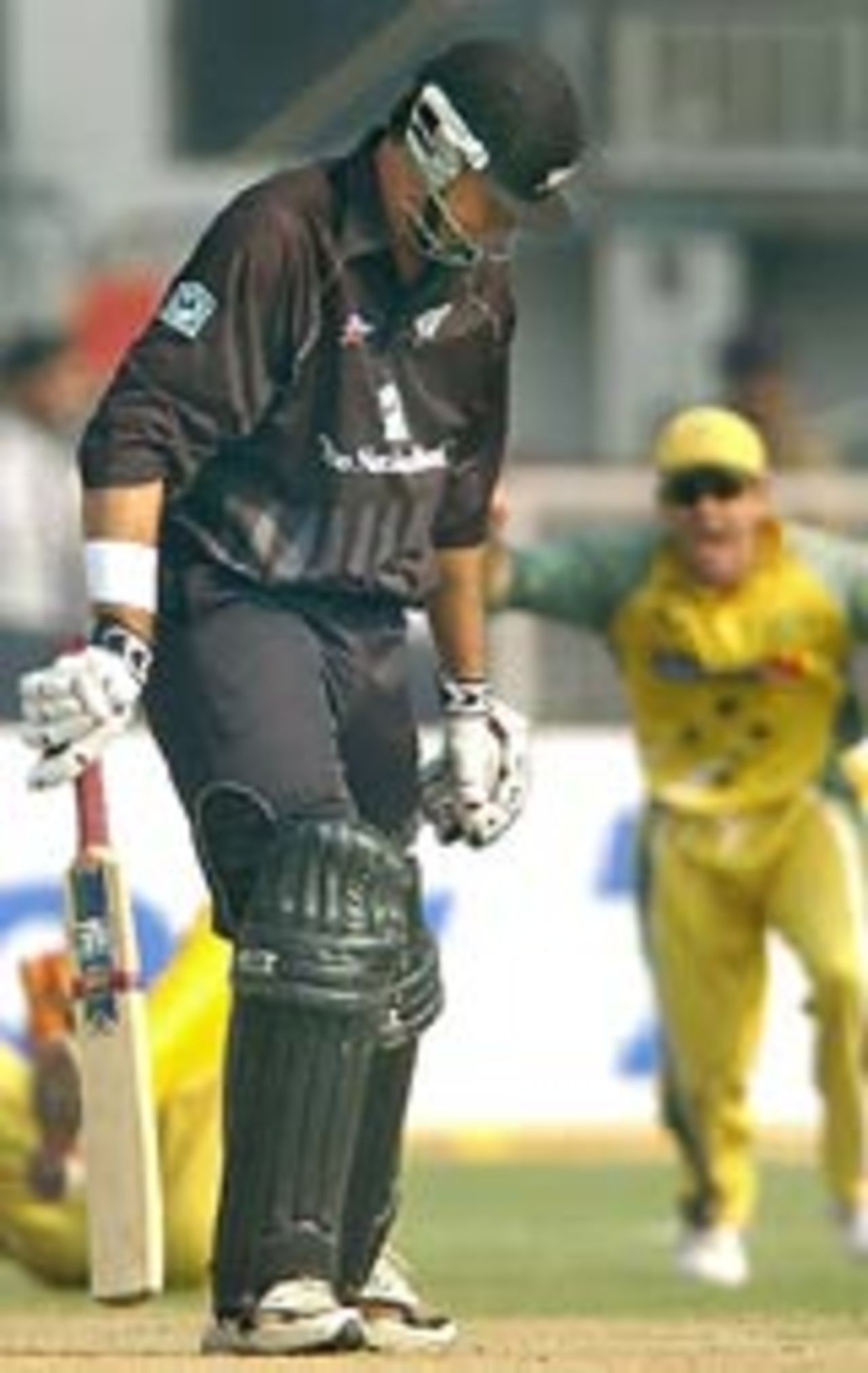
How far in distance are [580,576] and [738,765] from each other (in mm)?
625

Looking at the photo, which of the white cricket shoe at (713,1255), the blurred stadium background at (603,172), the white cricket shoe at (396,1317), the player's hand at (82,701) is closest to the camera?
the player's hand at (82,701)

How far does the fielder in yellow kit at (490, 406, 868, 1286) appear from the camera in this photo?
1653cm

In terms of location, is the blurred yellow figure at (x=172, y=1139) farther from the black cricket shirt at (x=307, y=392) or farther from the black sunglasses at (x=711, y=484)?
the black cricket shirt at (x=307, y=392)

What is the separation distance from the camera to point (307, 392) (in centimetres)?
1128

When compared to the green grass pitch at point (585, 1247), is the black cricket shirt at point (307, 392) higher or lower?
higher

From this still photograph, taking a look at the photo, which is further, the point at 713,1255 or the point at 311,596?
the point at 713,1255

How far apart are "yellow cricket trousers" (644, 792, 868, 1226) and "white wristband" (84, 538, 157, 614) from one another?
5.61m

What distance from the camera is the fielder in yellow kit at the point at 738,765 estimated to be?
16.5 meters

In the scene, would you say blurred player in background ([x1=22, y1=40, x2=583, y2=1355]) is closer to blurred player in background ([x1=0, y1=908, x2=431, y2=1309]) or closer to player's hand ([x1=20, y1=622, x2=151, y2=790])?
player's hand ([x1=20, y1=622, x2=151, y2=790])

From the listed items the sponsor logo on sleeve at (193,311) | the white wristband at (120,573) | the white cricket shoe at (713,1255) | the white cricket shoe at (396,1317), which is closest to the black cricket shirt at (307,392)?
the sponsor logo on sleeve at (193,311)

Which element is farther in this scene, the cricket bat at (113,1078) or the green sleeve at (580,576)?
the green sleeve at (580,576)

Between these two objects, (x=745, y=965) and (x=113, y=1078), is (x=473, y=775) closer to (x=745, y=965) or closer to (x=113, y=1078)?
(x=113, y=1078)

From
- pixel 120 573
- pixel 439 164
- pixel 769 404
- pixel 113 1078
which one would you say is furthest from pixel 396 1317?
pixel 769 404

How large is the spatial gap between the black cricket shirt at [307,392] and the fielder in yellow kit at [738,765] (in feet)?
16.4
